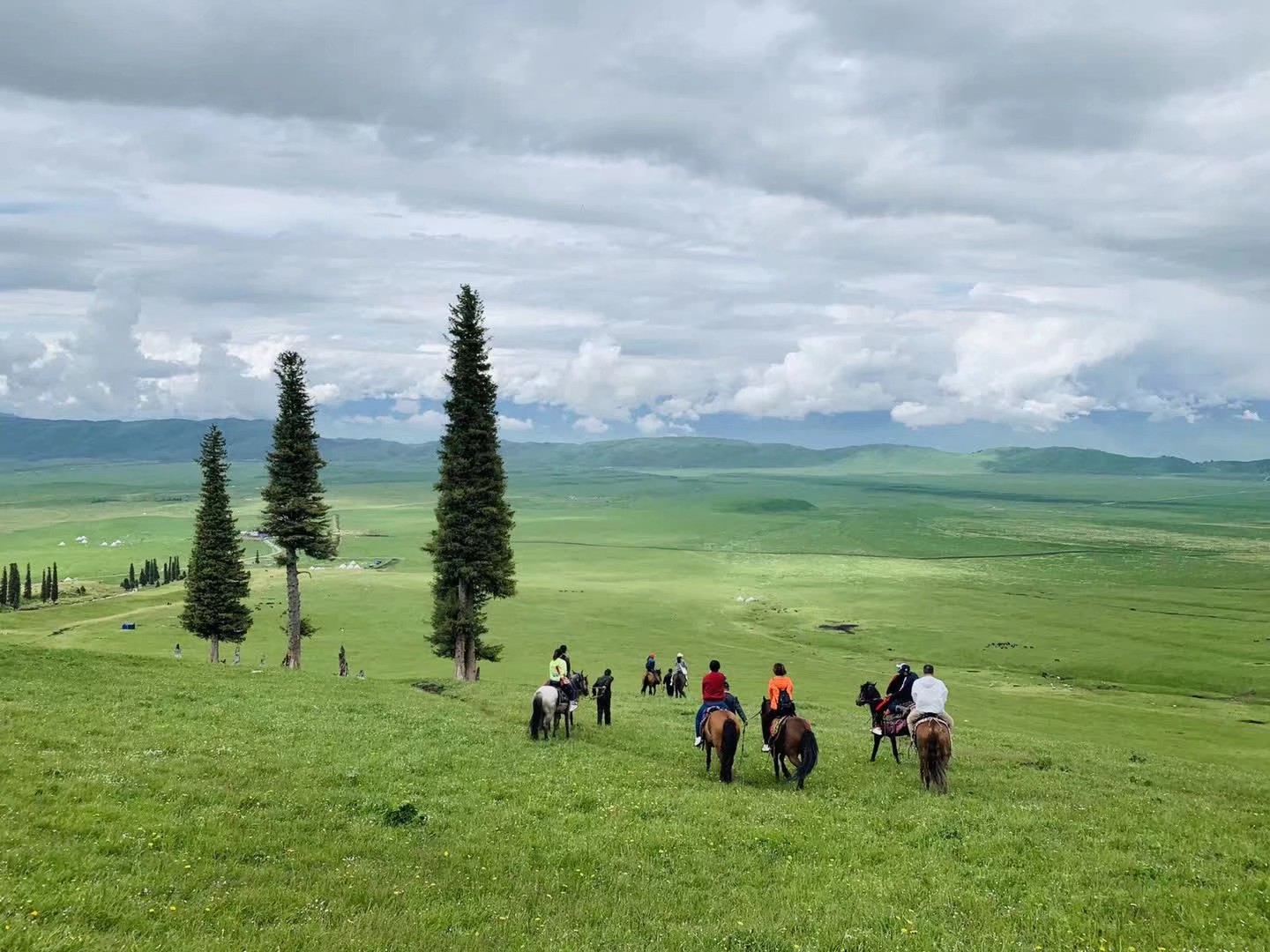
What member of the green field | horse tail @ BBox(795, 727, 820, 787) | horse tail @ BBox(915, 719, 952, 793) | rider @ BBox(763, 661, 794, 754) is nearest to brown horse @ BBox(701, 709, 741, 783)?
the green field

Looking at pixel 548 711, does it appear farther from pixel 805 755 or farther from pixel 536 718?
pixel 805 755

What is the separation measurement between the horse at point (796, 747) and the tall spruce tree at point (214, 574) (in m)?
58.3

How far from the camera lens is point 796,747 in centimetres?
2331

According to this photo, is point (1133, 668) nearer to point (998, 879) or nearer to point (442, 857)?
point (998, 879)

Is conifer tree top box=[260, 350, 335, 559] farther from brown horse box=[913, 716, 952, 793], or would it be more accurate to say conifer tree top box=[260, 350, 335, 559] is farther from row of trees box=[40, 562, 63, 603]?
row of trees box=[40, 562, 63, 603]

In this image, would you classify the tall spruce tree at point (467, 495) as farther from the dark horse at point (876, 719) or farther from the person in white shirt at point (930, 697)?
the person in white shirt at point (930, 697)

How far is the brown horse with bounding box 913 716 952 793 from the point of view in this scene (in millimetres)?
22891

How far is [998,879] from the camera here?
15.2 m

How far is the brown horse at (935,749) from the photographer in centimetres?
2289

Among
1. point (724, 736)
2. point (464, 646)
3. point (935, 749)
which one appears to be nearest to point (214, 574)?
point (464, 646)

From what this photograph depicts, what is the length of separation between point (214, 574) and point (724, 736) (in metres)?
60.6

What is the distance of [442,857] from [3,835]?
7.32m

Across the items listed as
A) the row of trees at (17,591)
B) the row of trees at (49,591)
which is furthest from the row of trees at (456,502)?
the row of trees at (49,591)

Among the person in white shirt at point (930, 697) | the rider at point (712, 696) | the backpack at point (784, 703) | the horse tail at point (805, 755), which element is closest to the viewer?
the horse tail at point (805, 755)
